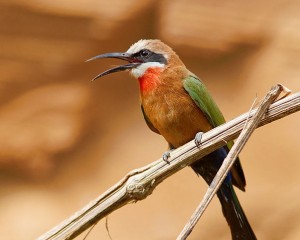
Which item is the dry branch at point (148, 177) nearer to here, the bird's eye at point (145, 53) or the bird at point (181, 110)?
the bird at point (181, 110)

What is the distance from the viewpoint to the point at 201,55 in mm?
3783

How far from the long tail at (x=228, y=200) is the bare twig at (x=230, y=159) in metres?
0.85

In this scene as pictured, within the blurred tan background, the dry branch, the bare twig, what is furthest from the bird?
the blurred tan background

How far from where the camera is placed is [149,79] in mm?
2469

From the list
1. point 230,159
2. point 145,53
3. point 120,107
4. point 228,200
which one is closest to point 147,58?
point 145,53

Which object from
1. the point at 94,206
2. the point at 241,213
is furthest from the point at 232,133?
the point at 241,213

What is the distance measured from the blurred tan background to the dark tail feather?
128 cm

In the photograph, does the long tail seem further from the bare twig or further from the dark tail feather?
the bare twig

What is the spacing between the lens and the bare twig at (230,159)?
133 cm

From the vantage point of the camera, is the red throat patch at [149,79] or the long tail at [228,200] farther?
the red throat patch at [149,79]

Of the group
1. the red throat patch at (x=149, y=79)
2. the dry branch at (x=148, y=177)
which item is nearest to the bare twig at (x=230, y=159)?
the dry branch at (x=148, y=177)

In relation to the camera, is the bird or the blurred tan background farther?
the blurred tan background

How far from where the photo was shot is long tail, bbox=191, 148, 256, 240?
2295mm

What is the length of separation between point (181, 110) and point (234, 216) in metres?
0.39
